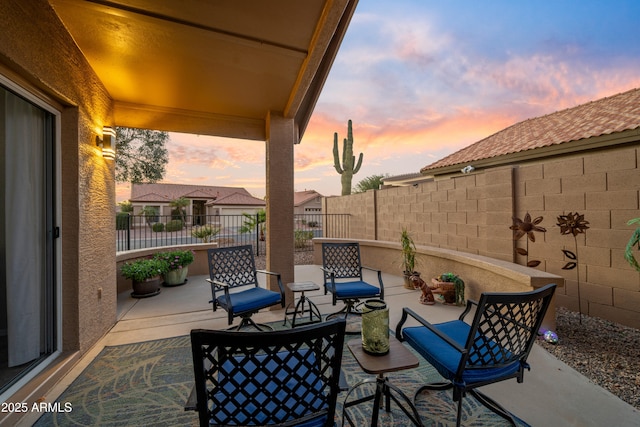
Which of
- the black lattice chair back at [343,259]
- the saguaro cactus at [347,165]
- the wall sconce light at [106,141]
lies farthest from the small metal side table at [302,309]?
the saguaro cactus at [347,165]

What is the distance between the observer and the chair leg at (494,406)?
157 centimetres

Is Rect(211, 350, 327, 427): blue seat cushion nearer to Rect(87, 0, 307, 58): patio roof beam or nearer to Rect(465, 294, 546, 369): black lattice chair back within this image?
Rect(465, 294, 546, 369): black lattice chair back

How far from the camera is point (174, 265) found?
476 cm

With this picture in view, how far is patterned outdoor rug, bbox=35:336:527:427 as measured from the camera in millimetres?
1616

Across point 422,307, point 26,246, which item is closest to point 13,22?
point 26,246

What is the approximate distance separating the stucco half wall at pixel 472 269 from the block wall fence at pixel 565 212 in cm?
59

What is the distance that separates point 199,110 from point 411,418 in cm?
410

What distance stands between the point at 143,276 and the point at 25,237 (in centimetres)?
237

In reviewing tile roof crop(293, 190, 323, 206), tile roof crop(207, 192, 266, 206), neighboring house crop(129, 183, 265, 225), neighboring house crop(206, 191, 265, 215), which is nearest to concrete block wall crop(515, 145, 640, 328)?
neighboring house crop(129, 183, 265, 225)

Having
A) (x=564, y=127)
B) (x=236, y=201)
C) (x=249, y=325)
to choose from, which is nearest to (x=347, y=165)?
(x=564, y=127)

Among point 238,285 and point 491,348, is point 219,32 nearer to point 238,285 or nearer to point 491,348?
point 238,285

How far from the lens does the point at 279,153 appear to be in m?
3.55

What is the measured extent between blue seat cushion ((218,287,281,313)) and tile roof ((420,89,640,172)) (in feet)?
18.1

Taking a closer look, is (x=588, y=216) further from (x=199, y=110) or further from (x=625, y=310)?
(x=199, y=110)
